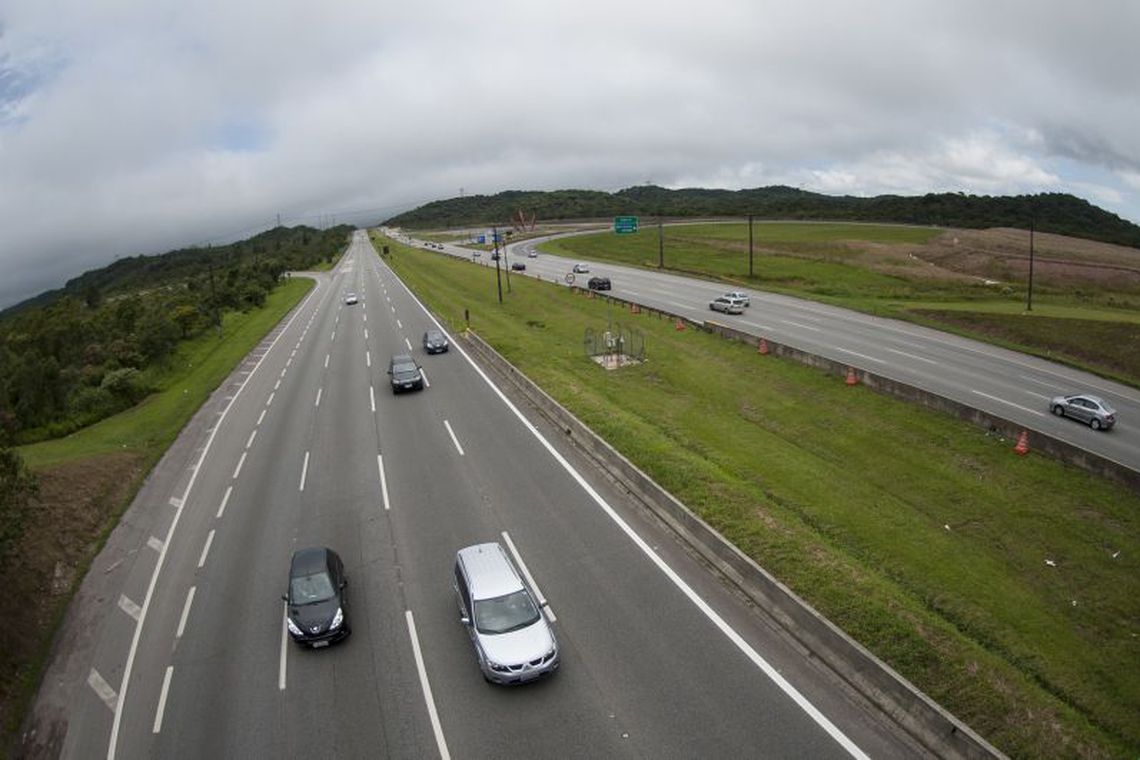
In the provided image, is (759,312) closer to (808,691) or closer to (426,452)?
(426,452)

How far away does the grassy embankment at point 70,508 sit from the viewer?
15602 mm

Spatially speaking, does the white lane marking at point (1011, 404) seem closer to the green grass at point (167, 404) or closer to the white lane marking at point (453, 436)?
the white lane marking at point (453, 436)

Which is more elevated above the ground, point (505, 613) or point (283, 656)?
point (505, 613)

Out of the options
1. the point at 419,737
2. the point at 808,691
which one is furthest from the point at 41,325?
the point at 808,691

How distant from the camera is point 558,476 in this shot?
870 inches

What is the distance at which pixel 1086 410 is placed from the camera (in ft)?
97.6

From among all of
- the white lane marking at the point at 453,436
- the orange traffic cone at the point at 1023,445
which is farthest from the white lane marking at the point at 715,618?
the orange traffic cone at the point at 1023,445

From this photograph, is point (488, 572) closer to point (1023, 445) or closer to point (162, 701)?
point (162, 701)

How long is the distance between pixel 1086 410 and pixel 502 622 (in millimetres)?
29440

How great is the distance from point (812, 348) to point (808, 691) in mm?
32463

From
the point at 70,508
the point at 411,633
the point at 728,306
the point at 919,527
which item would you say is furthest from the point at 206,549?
the point at 728,306

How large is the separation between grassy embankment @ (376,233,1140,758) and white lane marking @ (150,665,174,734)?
1313cm

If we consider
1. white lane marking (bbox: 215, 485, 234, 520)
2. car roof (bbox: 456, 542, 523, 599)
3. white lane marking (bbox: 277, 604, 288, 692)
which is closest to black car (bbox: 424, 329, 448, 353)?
white lane marking (bbox: 215, 485, 234, 520)

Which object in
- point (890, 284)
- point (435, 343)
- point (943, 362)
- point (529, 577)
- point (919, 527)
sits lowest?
point (919, 527)
